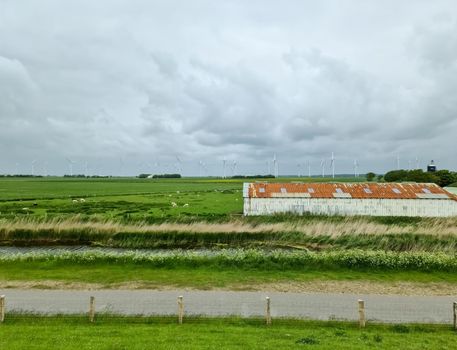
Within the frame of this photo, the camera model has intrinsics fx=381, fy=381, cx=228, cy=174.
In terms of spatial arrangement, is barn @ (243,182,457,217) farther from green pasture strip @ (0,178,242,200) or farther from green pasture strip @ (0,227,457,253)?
green pasture strip @ (0,178,242,200)

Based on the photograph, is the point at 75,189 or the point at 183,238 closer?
the point at 183,238

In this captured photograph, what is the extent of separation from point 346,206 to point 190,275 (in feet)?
110

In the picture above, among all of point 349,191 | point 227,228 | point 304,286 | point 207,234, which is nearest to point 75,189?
point 207,234

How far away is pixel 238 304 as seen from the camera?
54.6 feet

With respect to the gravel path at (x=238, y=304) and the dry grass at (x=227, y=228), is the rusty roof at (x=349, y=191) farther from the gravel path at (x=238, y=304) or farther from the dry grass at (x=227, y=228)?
the gravel path at (x=238, y=304)

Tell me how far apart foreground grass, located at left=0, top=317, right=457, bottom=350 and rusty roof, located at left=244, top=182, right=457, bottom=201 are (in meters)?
36.8

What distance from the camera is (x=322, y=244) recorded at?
121 ft

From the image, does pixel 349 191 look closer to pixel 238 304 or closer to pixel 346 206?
pixel 346 206

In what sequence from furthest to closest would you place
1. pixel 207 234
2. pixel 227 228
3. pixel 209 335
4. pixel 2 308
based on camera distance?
pixel 227 228 < pixel 207 234 < pixel 2 308 < pixel 209 335

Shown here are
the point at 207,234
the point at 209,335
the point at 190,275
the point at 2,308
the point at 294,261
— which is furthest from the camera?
the point at 207,234

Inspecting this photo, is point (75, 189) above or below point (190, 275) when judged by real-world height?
above

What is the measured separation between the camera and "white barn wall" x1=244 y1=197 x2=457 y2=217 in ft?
164

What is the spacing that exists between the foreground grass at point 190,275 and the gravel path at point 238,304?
2.00 meters

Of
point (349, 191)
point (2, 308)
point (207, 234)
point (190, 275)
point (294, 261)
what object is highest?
point (349, 191)
